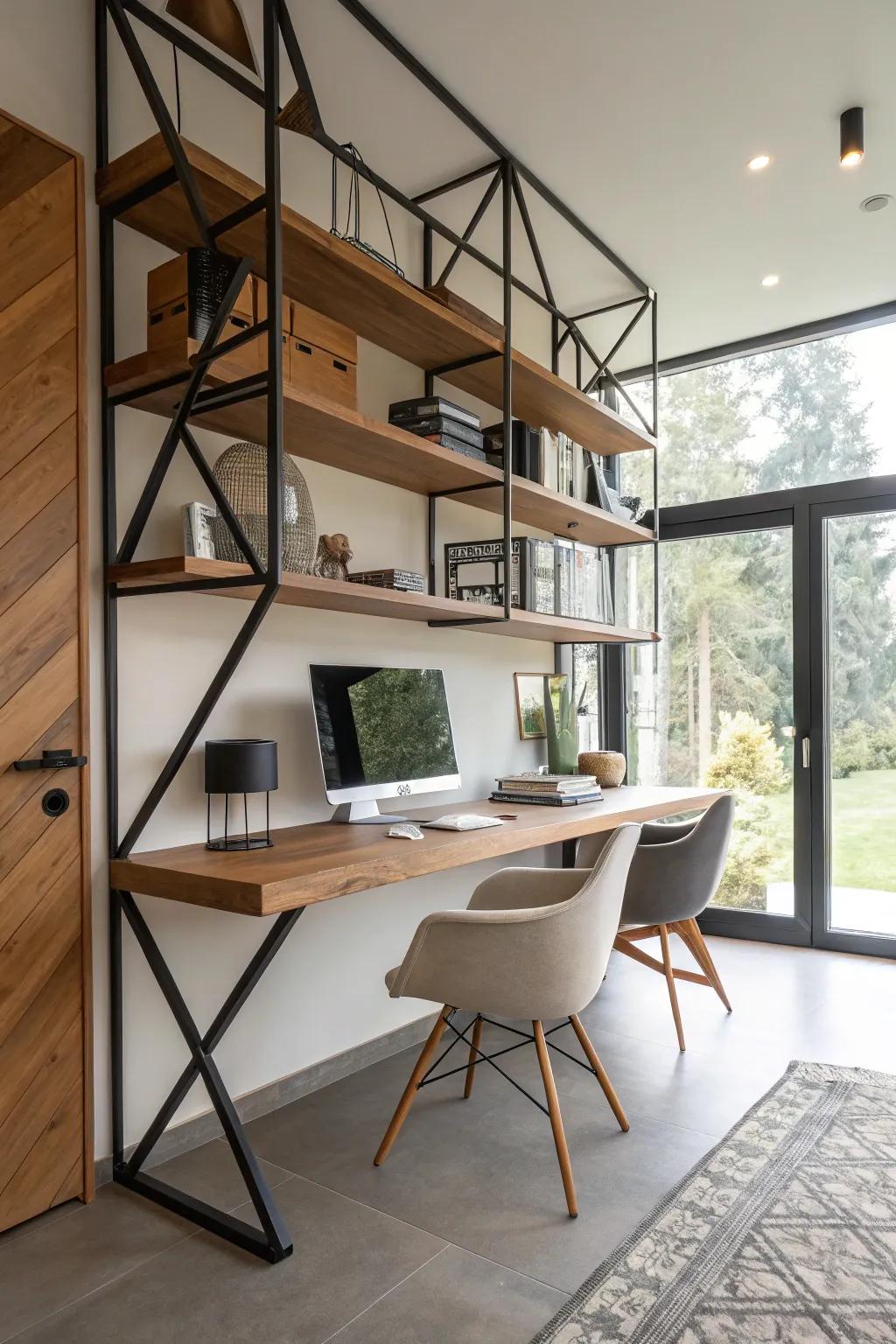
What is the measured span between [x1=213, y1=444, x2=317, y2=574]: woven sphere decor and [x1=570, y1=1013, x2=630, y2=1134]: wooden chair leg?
133 centimetres

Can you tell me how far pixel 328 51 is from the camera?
2.43 meters

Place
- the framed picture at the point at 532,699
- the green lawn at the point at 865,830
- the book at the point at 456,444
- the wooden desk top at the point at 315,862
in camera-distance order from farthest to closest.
A: the green lawn at the point at 865,830 → the framed picture at the point at 532,699 → the book at the point at 456,444 → the wooden desk top at the point at 315,862

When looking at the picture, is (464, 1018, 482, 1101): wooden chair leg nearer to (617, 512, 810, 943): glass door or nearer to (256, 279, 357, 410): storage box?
(256, 279, 357, 410): storage box

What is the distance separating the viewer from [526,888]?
260cm

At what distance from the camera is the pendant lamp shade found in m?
2.01

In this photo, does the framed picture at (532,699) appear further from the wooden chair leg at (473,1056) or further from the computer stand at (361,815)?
the wooden chair leg at (473,1056)

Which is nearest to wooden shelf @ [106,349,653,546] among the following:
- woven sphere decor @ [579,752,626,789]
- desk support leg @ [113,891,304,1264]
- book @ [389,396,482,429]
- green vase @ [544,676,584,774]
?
book @ [389,396,482,429]

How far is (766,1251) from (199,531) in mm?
1971

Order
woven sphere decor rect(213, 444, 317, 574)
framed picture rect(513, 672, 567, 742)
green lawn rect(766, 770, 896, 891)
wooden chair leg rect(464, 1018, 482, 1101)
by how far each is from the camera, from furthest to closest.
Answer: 1. green lawn rect(766, 770, 896, 891)
2. framed picture rect(513, 672, 567, 742)
3. wooden chair leg rect(464, 1018, 482, 1101)
4. woven sphere decor rect(213, 444, 317, 574)

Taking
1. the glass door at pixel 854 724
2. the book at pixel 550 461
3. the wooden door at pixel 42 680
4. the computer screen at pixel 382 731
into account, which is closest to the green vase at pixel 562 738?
the computer screen at pixel 382 731

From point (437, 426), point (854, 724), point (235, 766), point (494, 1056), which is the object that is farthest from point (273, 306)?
point (854, 724)

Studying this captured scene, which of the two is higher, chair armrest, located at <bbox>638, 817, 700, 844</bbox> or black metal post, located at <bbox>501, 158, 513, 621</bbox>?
black metal post, located at <bbox>501, 158, 513, 621</bbox>

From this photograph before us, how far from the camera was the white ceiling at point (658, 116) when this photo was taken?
237cm

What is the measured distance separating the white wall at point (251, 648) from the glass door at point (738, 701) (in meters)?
1.56
